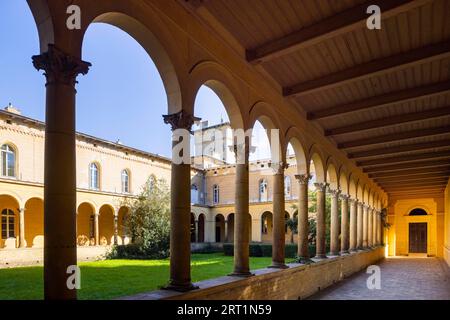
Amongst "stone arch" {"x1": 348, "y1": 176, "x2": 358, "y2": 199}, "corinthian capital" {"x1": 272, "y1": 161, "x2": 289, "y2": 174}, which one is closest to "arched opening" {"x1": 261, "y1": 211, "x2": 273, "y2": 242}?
"stone arch" {"x1": 348, "y1": 176, "x2": 358, "y2": 199}

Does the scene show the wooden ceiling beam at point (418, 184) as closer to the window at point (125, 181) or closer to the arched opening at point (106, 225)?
the window at point (125, 181)

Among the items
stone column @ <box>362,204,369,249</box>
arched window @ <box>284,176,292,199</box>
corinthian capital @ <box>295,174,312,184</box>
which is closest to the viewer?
corinthian capital @ <box>295,174,312,184</box>

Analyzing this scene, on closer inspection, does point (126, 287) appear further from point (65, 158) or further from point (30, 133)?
point (30, 133)

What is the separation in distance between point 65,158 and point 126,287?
9.39 m

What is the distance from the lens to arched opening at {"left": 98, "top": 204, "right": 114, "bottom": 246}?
2833 cm

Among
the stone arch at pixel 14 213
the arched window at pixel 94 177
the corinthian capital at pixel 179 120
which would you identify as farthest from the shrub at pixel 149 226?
the corinthian capital at pixel 179 120

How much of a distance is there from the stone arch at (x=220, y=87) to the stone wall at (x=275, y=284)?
256 centimetres

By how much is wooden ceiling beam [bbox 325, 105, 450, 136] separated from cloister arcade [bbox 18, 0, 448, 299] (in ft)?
0.18

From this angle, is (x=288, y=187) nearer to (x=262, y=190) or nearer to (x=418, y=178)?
(x=262, y=190)

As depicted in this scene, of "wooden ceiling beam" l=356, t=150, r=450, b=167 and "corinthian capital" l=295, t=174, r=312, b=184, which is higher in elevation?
"wooden ceiling beam" l=356, t=150, r=450, b=167

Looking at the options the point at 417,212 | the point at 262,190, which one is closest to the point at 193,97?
the point at 417,212

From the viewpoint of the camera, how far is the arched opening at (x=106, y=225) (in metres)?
28.3

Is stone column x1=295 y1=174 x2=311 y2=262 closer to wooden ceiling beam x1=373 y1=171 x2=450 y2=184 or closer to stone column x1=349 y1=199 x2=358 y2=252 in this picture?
stone column x1=349 y1=199 x2=358 y2=252

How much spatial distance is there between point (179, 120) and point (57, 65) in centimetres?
209
